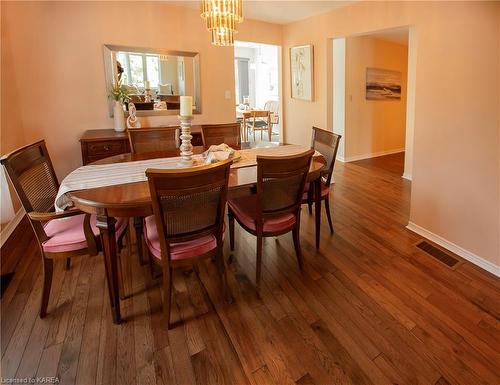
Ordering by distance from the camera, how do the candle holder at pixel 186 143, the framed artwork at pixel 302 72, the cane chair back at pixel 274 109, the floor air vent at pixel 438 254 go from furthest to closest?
the cane chair back at pixel 274 109 → the framed artwork at pixel 302 72 → the floor air vent at pixel 438 254 → the candle holder at pixel 186 143

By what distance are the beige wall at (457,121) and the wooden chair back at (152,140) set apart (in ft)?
7.45

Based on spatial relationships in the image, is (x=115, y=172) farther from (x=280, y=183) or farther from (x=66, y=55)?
(x=66, y=55)

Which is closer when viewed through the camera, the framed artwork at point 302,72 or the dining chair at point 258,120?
the framed artwork at point 302,72

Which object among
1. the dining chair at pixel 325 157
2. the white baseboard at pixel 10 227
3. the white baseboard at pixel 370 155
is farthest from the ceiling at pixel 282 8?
the white baseboard at pixel 10 227

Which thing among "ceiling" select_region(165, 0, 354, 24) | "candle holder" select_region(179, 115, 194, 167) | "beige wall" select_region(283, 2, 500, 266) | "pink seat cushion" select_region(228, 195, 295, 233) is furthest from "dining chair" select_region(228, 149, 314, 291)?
"ceiling" select_region(165, 0, 354, 24)

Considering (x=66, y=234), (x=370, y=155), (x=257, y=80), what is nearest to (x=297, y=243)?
(x=66, y=234)

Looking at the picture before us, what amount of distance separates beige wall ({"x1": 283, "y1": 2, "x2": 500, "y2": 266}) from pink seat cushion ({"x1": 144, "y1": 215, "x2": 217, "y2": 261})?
2.00 m

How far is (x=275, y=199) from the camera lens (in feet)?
6.73

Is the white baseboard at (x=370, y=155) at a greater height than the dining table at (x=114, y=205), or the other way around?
the dining table at (x=114, y=205)

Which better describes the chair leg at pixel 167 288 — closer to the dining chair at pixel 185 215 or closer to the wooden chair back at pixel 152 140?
the dining chair at pixel 185 215

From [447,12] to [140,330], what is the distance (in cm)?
309

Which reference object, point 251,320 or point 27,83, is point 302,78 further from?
point 251,320

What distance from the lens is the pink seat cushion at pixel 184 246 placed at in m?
1.76

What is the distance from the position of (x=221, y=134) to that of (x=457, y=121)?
81.0 inches
